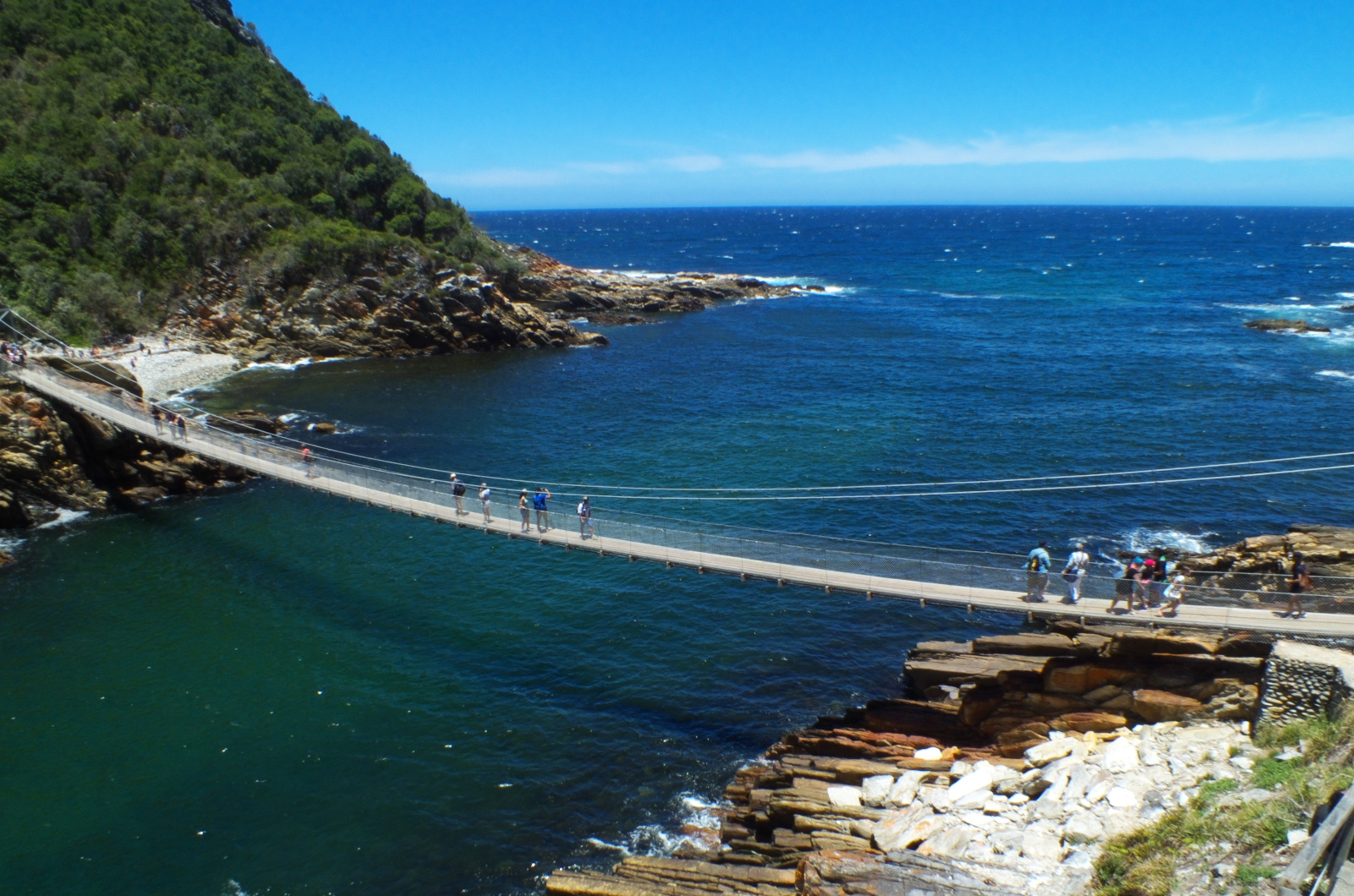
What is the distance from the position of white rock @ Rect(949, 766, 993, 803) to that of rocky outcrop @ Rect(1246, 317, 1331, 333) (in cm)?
5590

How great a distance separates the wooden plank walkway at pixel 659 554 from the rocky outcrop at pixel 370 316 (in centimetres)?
2119

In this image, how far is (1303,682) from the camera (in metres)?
12.5

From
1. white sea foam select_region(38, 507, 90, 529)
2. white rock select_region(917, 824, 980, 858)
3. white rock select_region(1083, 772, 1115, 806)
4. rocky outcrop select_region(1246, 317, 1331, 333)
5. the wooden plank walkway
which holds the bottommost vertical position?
white rock select_region(917, 824, 980, 858)

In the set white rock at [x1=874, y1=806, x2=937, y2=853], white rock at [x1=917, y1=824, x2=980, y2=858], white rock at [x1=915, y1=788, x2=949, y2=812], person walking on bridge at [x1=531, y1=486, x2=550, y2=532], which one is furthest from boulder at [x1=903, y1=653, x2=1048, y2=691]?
person walking on bridge at [x1=531, y1=486, x2=550, y2=532]

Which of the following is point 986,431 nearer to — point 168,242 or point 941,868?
point 941,868

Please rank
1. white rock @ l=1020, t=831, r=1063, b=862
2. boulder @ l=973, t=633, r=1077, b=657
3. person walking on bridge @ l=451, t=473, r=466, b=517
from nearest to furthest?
white rock @ l=1020, t=831, r=1063, b=862 → boulder @ l=973, t=633, r=1077, b=657 → person walking on bridge @ l=451, t=473, r=466, b=517

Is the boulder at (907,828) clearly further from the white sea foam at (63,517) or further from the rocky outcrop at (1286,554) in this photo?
the white sea foam at (63,517)

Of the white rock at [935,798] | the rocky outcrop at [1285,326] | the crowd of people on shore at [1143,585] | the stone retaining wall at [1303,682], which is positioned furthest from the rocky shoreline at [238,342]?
the rocky outcrop at [1285,326]

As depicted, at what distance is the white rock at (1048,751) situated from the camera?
1369 cm

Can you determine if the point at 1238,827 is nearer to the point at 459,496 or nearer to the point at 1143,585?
the point at 1143,585

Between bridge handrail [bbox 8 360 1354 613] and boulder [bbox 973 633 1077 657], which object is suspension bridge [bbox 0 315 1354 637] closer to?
bridge handrail [bbox 8 360 1354 613]

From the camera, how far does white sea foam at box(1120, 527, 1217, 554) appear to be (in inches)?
956

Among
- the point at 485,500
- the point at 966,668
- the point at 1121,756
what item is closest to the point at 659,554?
the point at 485,500

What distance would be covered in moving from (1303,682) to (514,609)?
1649 centimetres
